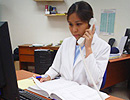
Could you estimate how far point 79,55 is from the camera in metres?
1.20

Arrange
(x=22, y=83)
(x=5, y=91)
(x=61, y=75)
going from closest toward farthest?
(x=5, y=91)
(x=22, y=83)
(x=61, y=75)

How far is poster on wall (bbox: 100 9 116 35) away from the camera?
11.5ft

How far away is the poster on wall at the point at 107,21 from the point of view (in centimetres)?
349

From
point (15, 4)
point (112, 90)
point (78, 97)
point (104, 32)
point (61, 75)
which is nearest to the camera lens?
point (78, 97)

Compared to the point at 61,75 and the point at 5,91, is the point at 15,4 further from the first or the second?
the point at 5,91

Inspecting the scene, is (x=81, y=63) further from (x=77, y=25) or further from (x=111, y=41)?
(x=111, y=41)

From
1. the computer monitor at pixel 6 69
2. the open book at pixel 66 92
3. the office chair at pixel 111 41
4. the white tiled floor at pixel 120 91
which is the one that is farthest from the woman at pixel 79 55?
the office chair at pixel 111 41

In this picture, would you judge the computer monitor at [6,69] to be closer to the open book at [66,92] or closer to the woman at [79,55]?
the open book at [66,92]

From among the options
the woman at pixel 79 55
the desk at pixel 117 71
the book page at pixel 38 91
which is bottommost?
the desk at pixel 117 71

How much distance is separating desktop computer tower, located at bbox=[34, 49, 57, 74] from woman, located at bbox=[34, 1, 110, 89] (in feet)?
6.78

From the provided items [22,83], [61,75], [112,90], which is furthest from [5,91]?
[112,90]

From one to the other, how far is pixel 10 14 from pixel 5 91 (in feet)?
13.9

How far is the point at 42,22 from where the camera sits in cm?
417

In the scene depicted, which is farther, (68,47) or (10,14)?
(10,14)
